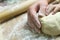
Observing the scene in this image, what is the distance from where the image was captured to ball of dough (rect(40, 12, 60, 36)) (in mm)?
708

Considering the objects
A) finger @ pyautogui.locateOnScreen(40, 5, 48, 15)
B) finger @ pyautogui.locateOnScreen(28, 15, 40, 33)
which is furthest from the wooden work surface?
finger @ pyautogui.locateOnScreen(40, 5, 48, 15)

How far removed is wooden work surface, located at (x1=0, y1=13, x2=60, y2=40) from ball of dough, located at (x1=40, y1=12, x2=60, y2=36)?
32 mm

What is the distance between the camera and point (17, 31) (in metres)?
0.80

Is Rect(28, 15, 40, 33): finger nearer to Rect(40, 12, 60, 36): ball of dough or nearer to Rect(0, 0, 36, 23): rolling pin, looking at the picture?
Rect(40, 12, 60, 36): ball of dough

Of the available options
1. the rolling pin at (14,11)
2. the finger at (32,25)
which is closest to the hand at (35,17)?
the finger at (32,25)

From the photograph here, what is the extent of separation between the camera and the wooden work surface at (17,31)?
0.75 metres

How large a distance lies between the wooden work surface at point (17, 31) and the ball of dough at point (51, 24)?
32mm

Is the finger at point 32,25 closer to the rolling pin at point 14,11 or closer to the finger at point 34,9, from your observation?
the finger at point 34,9

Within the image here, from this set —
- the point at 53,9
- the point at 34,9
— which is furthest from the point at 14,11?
the point at 53,9

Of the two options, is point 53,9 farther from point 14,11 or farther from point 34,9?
point 14,11

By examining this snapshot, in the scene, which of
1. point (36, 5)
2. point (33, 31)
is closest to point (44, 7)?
point (36, 5)

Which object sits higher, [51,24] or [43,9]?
[43,9]

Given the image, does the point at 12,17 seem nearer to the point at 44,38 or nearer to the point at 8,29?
the point at 8,29

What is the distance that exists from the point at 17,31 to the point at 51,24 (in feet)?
0.68
